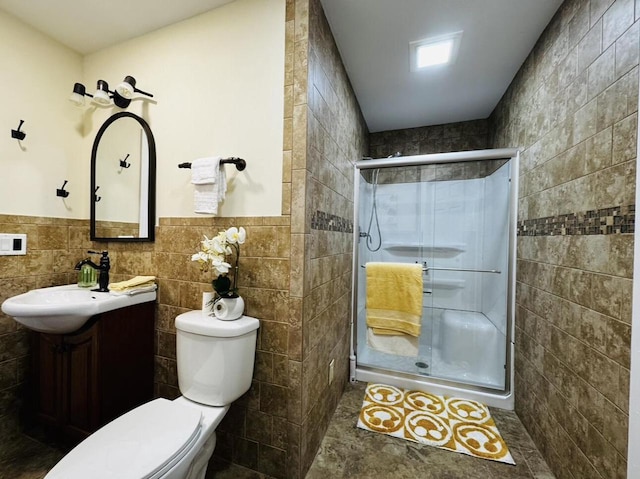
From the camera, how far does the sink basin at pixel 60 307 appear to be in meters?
1.18

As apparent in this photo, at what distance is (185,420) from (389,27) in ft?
7.43

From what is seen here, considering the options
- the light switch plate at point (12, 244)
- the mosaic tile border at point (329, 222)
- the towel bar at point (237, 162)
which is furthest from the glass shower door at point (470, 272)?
the light switch plate at point (12, 244)

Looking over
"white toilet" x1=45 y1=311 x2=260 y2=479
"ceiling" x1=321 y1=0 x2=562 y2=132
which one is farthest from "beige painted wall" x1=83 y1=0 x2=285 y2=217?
"white toilet" x1=45 y1=311 x2=260 y2=479

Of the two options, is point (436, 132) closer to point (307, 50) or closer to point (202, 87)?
point (307, 50)

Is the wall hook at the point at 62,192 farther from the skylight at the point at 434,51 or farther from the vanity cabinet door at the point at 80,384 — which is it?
the skylight at the point at 434,51

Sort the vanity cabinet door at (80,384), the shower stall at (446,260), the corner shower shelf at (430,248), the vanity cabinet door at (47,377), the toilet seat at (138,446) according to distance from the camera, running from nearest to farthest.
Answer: the toilet seat at (138,446), the vanity cabinet door at (80,384), the vanity cabinet door at (47,377), the shower stall at (446,260), the corner shower shelf at (430,248)

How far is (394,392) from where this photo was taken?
2.03m

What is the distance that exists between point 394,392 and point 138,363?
69.5 inches

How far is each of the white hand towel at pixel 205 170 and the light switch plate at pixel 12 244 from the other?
1178 mm

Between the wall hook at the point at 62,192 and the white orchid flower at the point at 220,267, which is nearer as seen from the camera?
the white orchid flower at the point at 220,267

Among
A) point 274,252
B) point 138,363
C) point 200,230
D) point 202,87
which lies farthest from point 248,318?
point 202,87

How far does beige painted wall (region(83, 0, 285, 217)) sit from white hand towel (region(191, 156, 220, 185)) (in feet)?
0.28

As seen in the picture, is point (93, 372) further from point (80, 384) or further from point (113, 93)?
point (113, 93)

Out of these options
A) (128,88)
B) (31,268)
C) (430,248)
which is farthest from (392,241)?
(31,268)
